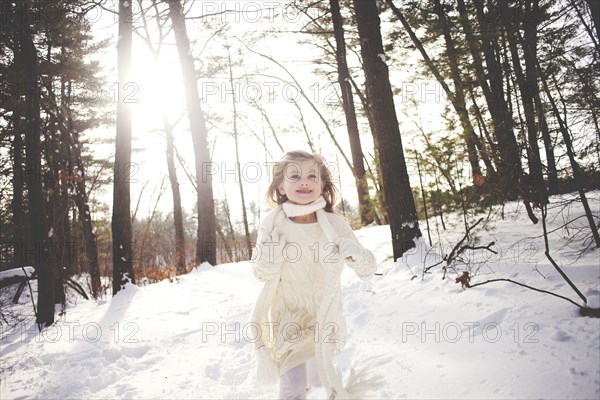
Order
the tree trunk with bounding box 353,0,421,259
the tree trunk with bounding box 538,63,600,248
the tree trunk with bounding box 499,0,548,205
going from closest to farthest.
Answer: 1. the tree trunk with bounding box 538,63,600,248
2. the tree trunk with bounding box 499,0,548,205
3. the tree trunk with bounding box 353,0,421,259

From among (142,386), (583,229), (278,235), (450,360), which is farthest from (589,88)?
(142,386)

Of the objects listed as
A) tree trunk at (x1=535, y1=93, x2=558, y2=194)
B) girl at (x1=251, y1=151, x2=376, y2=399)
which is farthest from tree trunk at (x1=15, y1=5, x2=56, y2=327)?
tree trunk at (x1=535, y1=93, x2=558, y2=194)

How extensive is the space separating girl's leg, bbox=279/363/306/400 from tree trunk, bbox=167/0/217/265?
7582 mm

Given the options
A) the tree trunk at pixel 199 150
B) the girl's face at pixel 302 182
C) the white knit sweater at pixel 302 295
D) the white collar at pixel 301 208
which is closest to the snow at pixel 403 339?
the white knit sweater at pixel 302 295

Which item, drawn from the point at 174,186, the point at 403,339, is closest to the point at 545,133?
the point at 403,339

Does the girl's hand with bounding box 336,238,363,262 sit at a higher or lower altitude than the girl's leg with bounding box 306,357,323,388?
higher

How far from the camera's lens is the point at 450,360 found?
224 cm

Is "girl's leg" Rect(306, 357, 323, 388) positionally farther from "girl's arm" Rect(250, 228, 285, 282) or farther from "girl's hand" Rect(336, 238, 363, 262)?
"girl's hand" Rect(336, 238, 363, 262)

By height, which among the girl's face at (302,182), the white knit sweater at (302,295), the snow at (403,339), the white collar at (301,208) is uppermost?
the girl's face at (302,182)

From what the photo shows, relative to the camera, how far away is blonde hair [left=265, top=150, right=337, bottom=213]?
2287 mm

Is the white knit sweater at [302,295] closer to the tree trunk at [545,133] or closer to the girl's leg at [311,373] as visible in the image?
the girl's leg at [311,373]

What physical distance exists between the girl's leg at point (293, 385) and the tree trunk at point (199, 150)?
7.58 m

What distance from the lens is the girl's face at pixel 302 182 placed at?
2209 millimetres

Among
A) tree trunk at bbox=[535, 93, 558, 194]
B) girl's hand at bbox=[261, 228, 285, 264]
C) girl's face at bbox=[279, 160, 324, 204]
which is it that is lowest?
girl's hand at bbox=[261, 228, 285, 264]
